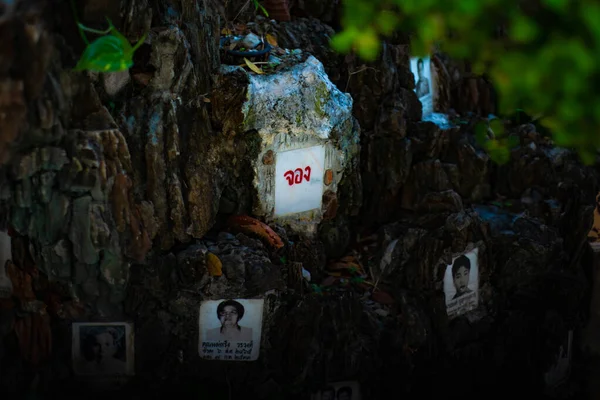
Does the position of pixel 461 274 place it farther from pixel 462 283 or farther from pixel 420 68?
pixel 420 68

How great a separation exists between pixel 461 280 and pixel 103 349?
2.93 m

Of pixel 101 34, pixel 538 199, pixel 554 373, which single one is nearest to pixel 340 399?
pixel 554 373

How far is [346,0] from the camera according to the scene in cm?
395

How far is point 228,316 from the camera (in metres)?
5.70

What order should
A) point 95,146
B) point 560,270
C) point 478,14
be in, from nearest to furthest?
point 478,14 < point 95,146 < point 560,270

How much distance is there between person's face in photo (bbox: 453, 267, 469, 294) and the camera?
6.25 meters

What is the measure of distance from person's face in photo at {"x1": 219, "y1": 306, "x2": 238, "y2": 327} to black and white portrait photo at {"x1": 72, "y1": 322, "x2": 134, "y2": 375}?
0.68m

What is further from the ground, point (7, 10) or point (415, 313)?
point (7, 10)

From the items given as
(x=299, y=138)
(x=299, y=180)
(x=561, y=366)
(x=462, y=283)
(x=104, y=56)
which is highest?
(x=104, y=56)

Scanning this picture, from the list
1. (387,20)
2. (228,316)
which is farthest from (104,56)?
(228,316)

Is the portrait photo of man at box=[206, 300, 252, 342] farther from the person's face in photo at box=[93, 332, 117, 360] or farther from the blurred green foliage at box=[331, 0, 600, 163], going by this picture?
the blurred green foliage at box=[331, 0, 600, 163]

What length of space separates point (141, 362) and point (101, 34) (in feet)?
8.06

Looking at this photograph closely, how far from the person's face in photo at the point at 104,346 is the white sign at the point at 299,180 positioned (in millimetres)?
1605

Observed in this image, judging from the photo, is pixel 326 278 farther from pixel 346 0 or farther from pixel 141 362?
pixel 346 0
